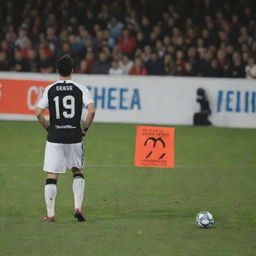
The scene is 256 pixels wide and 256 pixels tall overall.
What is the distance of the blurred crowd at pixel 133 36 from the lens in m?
23.6

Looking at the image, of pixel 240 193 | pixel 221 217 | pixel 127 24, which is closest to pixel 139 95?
pixel 127 24

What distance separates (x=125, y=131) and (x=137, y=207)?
29.8 feet

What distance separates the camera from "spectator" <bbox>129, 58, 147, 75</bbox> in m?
23.2

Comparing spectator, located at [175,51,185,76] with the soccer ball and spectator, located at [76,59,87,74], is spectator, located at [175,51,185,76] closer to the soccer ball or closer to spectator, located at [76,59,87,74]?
spectator, located at [76,59,87,74]

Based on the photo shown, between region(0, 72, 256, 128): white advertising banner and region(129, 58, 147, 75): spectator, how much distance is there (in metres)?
1.18

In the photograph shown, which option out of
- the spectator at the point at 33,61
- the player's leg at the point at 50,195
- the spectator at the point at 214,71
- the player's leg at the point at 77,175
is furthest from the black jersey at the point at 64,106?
the spectator at the point at 33,61

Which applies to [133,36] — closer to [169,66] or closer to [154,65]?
[154,65]

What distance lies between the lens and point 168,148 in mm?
11625

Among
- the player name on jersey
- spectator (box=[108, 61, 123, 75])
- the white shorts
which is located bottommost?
the white shorts

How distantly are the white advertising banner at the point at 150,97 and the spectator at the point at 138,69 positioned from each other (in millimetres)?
1181

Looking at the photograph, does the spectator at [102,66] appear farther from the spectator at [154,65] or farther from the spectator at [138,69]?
the spectator at [154,65]

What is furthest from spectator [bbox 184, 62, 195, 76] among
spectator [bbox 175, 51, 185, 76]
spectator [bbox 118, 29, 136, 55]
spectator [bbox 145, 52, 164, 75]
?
spectator [bbox 118, 29, 136, 55]

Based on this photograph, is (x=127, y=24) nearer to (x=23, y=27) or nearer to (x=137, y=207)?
(x=23, y=27)

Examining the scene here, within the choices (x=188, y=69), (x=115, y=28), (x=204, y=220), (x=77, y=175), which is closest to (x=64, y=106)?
Result: (x=77, y=175)
